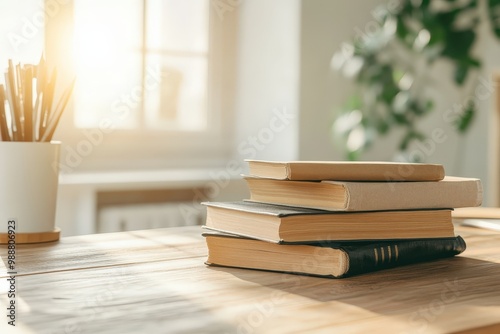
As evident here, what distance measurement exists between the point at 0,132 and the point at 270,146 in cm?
177

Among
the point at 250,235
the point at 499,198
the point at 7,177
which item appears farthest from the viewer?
the point at 499,198

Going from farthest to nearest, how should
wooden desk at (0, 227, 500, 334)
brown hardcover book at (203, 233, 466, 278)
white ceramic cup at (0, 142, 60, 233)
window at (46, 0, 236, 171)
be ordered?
window at (46, 0, 236, 171), white ceramic cup at (0, 142, 60, 233), brown hardcover book at (203, 233, 466, 278), wooden desk at (0, 227, 500, 334)

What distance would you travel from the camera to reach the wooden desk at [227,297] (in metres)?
0.58

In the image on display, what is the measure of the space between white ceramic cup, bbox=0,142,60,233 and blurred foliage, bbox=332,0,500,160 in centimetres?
170

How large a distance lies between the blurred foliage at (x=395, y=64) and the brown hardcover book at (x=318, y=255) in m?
1.75

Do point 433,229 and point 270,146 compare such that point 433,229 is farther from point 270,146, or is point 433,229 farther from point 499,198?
point 499,198

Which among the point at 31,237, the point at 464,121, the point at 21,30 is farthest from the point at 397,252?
the point at 464,121

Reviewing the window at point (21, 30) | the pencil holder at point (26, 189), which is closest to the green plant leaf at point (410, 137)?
the window at point (21, 30)

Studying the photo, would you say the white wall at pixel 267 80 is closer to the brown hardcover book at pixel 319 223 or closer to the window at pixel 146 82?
the window at pixel 146 82

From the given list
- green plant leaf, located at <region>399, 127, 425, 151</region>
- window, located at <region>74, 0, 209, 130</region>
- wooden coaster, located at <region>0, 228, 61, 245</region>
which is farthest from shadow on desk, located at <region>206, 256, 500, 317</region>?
green plant leaf, located at <region>399, 127, 425, 151</region>

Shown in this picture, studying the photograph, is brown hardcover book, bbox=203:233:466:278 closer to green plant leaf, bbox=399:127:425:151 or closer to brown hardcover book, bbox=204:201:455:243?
brown hardcover book, bbox=204:201:455:243

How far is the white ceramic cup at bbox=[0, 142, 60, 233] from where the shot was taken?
3.36ft

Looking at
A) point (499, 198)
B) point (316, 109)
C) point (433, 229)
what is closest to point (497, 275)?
point (433, 229)

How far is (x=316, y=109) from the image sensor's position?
8.82 feet
